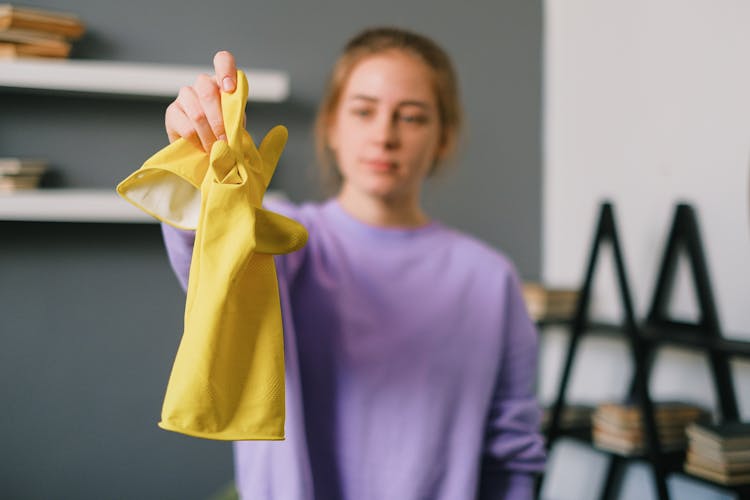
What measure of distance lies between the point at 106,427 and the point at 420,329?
51.8 inches

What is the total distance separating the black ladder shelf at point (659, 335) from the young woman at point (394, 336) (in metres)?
0.85

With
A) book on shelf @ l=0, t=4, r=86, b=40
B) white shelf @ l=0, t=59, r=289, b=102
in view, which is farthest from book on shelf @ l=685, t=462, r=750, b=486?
book on shelf @ l=0, t=4, r=86, b=40

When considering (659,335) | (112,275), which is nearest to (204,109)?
(112,275)

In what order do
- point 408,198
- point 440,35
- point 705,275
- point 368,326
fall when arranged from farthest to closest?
point 440,35
point 705,275
point 408,198
point 368,326

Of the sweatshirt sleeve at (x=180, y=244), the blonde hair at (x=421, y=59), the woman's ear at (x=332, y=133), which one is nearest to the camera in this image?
the sweatshirt sleeve at (x=180, y=244)

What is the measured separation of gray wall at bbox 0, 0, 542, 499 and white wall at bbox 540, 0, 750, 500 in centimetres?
84

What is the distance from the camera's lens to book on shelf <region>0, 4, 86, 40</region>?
1.95 meters

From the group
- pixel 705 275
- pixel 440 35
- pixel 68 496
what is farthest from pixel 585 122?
pixel 68 496

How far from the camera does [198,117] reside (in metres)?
0.87

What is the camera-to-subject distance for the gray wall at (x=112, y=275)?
2154 mm

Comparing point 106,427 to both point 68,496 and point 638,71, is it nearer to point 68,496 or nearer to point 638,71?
point 68,496

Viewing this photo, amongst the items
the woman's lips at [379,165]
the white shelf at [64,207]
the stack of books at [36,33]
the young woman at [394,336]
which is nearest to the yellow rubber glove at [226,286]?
the young woman at [394,336]

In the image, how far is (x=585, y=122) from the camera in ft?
8.83

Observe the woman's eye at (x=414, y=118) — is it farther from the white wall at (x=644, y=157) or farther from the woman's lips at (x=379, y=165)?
the white wall at (x=644, y=157)
